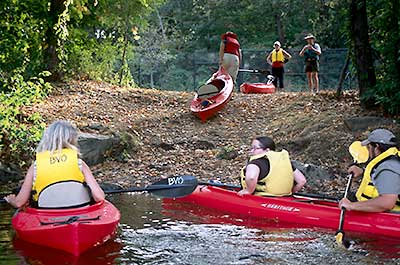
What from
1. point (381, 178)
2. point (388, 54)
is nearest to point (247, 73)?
point (388, 54)

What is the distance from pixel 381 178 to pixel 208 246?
1.97m

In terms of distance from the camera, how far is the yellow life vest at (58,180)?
6.50m

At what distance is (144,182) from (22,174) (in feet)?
6.77

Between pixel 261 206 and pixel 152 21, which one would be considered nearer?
pixel 261 206

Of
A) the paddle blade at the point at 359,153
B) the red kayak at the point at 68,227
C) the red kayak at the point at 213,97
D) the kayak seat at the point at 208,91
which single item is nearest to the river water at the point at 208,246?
the red kayak at the point at 68,227

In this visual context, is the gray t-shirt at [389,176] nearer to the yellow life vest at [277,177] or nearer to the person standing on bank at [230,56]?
the yellow life vest at [277,177]

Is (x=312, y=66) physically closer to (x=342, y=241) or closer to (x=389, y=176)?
(x=389, y=176)

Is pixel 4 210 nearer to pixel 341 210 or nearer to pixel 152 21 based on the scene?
pixel 341 210

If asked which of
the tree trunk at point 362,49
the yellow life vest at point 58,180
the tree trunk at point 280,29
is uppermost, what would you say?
the tree trunk at point 280,29

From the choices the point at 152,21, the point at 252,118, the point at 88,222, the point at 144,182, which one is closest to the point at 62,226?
the point at 88,222

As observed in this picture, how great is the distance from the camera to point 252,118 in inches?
580

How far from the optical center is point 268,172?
8.17m

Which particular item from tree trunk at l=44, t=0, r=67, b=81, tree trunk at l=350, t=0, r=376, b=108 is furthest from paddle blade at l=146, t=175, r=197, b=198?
tree trunk at l=44, t=0, r=67, b=81

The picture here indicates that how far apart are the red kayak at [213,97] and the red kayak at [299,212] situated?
17.5 feet
